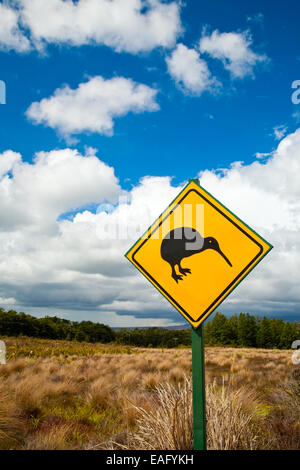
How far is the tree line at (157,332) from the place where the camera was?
52.0m

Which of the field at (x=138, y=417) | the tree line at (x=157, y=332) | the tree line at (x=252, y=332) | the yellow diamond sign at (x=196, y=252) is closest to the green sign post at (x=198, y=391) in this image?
the yellow diamond sign at (x=196, y=252)

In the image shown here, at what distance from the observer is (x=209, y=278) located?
2.80 m

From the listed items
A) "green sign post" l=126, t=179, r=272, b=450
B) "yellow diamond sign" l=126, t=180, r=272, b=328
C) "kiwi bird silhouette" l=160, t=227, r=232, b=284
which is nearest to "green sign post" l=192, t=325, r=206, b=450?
"green sign post" l=126, t=179, r=272, b=450

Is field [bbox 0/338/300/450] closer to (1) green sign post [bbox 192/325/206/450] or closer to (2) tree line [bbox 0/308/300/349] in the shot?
(1) green sign post [bbox 192/325/206/450]

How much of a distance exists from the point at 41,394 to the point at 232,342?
88713 millimetres

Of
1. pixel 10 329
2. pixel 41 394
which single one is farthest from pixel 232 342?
pixel 41 394

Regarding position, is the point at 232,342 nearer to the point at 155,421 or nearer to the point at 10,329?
the point at 10,329

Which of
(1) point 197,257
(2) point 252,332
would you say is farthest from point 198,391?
(2) point 252,332

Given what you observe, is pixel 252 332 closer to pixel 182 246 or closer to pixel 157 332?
pixel 157 332

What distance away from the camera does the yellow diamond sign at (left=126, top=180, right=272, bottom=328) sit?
275 cm

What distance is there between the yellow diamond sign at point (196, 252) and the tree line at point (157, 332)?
163 feet

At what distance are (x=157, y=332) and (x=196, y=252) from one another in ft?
218

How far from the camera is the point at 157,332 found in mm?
66188

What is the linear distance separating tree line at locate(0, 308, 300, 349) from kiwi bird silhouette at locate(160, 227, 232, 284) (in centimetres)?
4970
